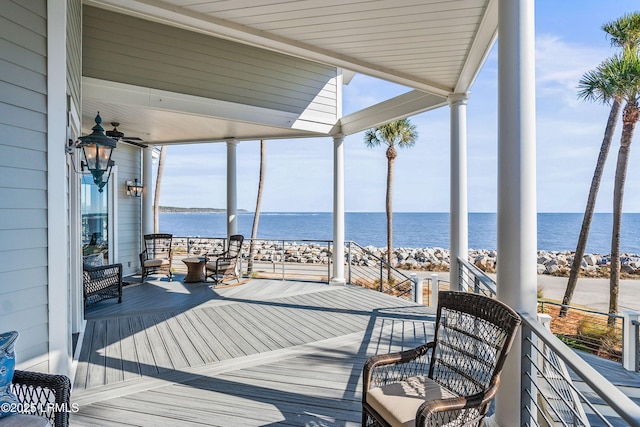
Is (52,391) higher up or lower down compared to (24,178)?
lower down

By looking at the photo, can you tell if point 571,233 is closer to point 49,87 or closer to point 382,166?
point 382,166

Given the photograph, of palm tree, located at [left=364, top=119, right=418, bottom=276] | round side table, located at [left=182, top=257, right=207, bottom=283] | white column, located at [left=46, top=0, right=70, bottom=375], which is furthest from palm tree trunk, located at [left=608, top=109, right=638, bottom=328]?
white column, located at [left=46, top=0, right=70, bottom=375]

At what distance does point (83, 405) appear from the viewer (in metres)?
2.59

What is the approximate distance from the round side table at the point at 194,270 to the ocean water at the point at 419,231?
23.5 meters

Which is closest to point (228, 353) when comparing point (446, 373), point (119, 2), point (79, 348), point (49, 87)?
point (79, 348)

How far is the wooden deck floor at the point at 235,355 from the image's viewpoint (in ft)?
8.30

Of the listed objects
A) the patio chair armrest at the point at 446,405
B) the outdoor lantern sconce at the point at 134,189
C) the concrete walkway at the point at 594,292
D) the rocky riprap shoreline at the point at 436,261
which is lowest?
the concrete walkway at the point at 594,292

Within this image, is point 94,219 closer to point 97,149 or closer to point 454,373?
point 97,149

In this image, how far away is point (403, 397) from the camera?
185 cm

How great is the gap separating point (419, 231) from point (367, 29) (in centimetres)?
4051

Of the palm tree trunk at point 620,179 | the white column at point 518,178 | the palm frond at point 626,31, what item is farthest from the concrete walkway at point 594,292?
the white column at point 518,178

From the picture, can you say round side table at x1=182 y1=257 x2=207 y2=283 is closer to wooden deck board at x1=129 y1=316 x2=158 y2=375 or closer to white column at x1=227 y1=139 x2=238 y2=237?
white column at x1=227 y1=139 x2=238 y2=237

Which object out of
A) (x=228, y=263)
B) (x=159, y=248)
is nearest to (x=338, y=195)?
(x=228, y=263)

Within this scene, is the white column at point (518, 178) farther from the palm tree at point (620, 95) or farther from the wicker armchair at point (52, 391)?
the palm tree at point (620, 95)
